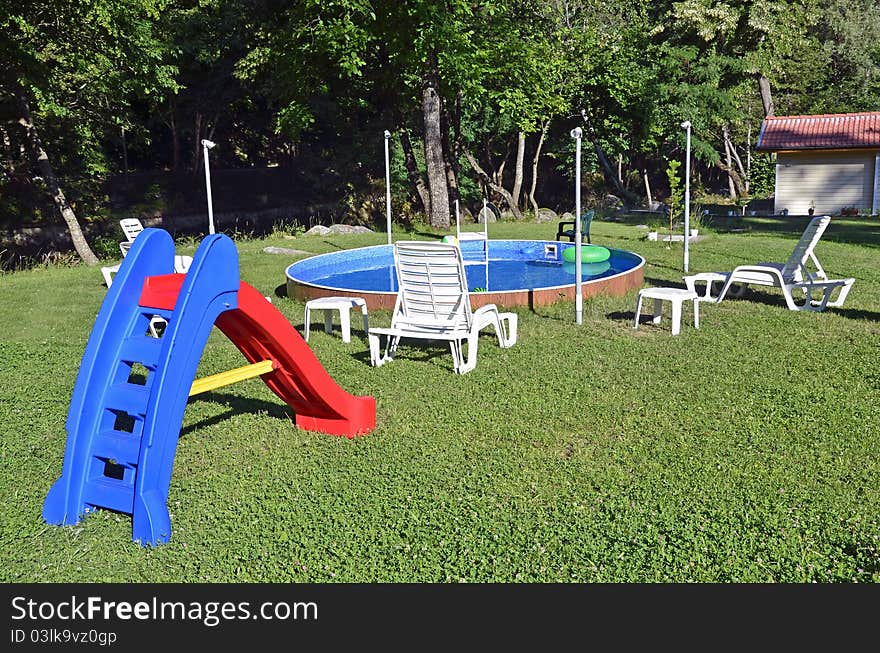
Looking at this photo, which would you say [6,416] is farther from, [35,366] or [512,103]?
[512,103]

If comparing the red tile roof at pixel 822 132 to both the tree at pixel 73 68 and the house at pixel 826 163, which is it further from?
the tree at pixel 73 68

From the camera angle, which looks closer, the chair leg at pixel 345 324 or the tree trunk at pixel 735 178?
the chair leg at pixel 345 324

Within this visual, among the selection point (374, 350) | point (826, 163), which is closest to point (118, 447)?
point (374, 350)

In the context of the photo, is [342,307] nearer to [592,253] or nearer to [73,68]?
[592,253]

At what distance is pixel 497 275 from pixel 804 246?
20.8 feet

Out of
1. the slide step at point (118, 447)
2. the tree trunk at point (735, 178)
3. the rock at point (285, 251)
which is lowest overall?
the rock at point (285, 251)

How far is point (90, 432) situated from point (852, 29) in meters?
42.6

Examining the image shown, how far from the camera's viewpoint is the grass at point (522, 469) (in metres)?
4.01

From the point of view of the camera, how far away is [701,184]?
3484 centimetres

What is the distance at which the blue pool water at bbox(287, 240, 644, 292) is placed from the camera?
13898 mm

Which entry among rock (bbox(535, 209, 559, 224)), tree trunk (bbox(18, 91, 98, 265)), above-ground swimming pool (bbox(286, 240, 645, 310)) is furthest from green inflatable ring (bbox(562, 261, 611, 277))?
tree trunk (bbox(18, 91, 98, 265))

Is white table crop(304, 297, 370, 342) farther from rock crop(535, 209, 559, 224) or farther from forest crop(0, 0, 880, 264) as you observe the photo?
rock crop(535, 209, 559, 224)

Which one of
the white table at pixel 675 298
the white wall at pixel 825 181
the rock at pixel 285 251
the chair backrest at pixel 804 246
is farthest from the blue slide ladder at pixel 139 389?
the white wall at pixel 825 181
